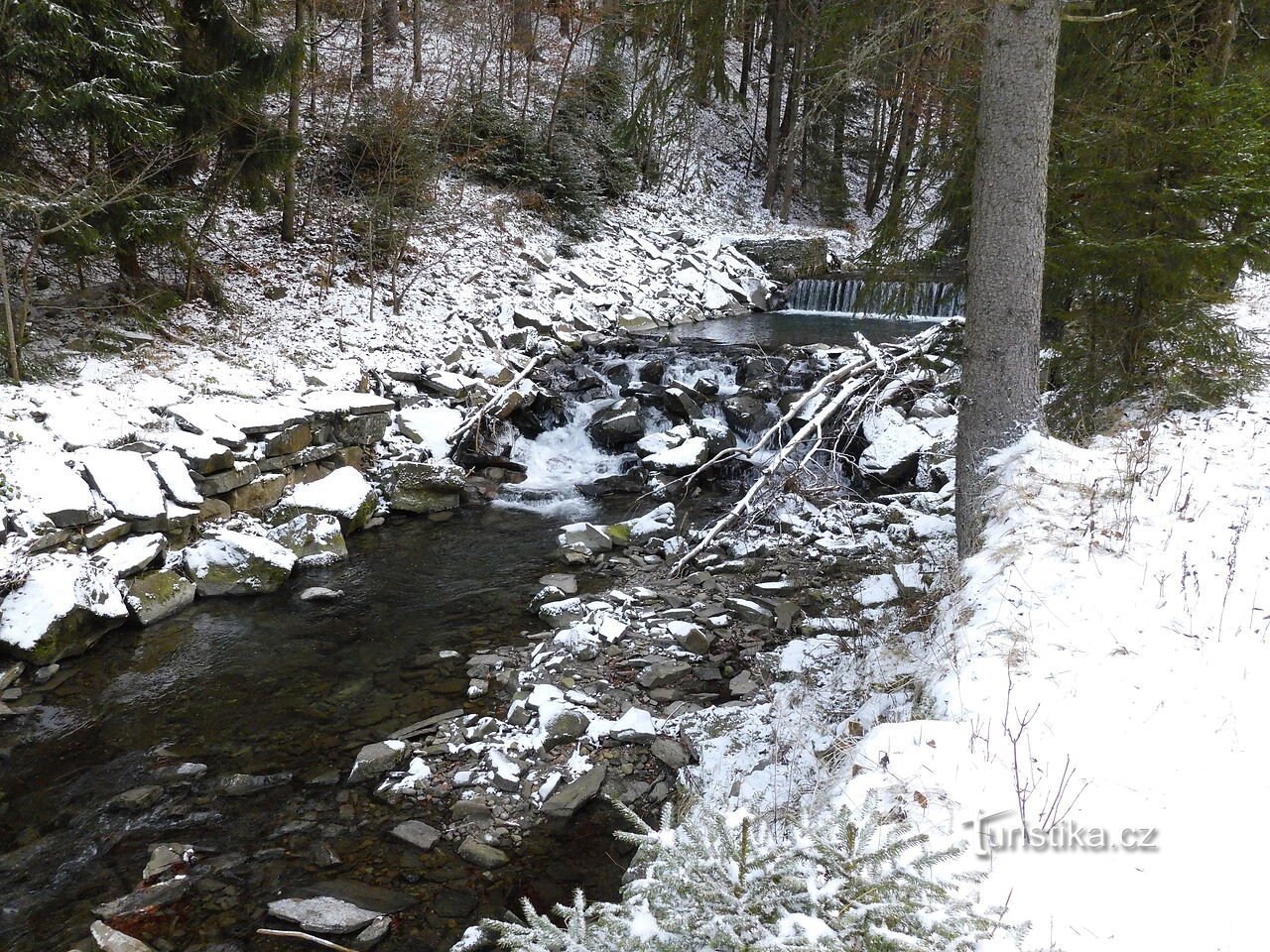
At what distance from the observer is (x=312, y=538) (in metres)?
8.19

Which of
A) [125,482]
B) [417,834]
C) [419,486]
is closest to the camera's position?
[417,834]

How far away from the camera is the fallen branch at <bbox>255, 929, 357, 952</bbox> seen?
3541 mm

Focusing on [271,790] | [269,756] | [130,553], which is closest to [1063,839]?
[271,790]

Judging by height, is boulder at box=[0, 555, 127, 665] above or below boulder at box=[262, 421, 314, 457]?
below

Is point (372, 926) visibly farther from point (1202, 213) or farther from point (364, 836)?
point (1202, 213)

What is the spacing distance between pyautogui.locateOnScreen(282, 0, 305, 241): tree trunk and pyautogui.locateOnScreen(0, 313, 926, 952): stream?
228 inches

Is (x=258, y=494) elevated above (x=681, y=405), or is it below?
below

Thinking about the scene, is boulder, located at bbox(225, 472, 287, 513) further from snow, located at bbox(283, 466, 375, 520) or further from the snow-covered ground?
the snow-covered ground

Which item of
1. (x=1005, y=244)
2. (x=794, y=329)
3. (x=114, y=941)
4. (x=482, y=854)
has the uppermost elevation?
(x=794, y=329)

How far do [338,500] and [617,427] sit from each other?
397 centimetres

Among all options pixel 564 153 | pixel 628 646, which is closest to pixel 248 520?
pixel 628 646

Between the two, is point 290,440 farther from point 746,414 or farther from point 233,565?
point 746,414

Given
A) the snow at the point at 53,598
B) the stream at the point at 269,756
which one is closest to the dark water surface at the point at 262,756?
the stream at the point at 269,756

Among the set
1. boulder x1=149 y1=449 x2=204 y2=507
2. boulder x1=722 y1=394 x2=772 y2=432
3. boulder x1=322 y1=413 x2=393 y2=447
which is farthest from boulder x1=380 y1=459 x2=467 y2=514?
boulder x1=722 y1=394 x2=772 y2=432
